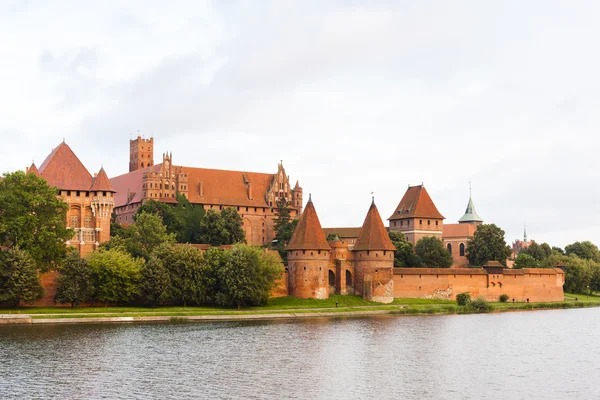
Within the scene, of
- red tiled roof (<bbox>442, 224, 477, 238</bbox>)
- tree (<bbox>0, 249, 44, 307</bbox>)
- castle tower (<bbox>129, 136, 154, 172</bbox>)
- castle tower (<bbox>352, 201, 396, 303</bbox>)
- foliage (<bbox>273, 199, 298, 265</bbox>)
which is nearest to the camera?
tree (<bbox>0, 249, 44, 307</bbox>)

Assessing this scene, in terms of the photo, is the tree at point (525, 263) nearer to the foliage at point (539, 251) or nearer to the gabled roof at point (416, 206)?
the gabled roof at point (416, 206)

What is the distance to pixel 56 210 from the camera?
52.6 m

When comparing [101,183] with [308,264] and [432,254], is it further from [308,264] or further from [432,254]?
[432,254]

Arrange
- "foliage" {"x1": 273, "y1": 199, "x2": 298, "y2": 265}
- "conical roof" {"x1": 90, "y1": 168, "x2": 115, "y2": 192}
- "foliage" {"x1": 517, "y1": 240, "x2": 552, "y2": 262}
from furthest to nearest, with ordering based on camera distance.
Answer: "foliage" {"x1": 517, "y1": 240, "x2": 552, "y2": 262}, "foliage" {"x1": 273, "y1": 199, "x2": 298, "y2": 265}, "conical roof" {"x1": 90, "y1": 168, "x2": 115, "y2": 192}

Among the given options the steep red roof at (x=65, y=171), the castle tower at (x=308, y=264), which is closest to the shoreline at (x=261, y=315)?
the castle tower at (x=308, y=264)

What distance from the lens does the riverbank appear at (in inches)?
1801

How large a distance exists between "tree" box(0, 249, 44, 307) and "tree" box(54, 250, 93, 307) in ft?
5.09

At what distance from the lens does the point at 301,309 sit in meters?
53.6

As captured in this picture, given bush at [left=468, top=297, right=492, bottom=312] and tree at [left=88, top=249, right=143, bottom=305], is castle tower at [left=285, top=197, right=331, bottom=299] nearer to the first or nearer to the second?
bush at [left=468, top=297, right=492, bottom=312]

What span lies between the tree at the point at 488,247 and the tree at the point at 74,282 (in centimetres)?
3898

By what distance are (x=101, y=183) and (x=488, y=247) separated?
34.7 m

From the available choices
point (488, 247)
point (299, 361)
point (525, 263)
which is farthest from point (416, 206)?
point (299, 361)

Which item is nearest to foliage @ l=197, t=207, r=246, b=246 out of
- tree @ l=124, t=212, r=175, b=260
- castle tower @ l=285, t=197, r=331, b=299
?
tree @ l=124, t=212, r=175, b=260

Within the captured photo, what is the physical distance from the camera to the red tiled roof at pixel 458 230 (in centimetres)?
9706
